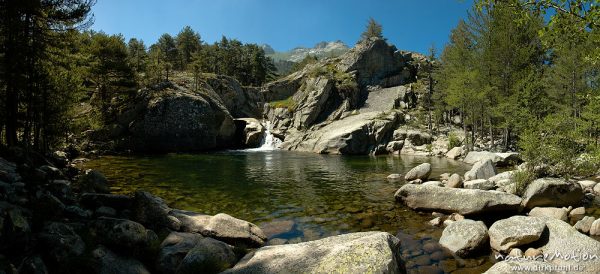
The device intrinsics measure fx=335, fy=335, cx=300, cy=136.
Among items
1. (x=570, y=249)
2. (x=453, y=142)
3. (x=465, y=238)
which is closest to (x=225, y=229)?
(x=465, y=238)

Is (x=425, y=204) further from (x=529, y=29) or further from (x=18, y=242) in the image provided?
(x=529, y=29)

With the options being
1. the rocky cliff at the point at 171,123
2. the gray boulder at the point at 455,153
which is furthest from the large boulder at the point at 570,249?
the rocky cliff at the point at 171,123

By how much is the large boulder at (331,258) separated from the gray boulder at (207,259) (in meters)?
0.35

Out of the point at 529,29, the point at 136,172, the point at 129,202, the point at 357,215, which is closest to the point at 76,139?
the point at 136,172

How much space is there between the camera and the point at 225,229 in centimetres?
1127

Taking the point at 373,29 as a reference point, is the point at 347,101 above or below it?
below

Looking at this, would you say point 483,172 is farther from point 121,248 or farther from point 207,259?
point 121,248

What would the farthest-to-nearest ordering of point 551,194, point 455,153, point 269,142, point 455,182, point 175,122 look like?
point 269,142 < point 175,122 < point 455,153 < point 455,182 < point 551,194

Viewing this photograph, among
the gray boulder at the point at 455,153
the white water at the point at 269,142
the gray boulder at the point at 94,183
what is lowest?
the gray boulder at the point at 94,183

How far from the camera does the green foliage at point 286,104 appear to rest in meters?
75.5

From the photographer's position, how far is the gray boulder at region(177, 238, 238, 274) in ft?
25.9

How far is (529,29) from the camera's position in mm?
40062

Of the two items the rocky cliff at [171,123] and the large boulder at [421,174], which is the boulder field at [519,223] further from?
the rocky cliff at [171,123]

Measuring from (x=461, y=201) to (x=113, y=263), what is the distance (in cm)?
1320
